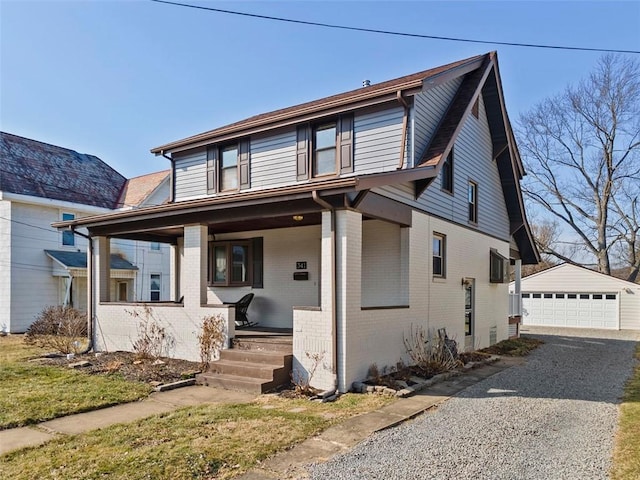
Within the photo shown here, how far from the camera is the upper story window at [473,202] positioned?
13500 mm

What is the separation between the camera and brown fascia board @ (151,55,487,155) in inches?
394

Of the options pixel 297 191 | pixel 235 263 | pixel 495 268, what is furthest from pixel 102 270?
pixel 495 268

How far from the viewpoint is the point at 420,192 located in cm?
1010

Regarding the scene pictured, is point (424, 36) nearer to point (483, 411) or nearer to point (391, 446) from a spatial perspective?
point (483, 411)

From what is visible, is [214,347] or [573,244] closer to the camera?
[214,347]

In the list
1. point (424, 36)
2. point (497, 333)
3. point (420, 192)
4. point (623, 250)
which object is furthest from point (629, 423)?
point (623, 250)

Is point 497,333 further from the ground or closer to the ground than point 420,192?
closer to the ground

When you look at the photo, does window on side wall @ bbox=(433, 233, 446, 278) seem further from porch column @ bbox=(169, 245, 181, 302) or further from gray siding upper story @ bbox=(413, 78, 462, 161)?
porch column @ bbox=(169, 245, 181, 302)

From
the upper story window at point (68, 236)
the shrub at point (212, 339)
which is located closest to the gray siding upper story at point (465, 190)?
the shrub at point (212, 339)

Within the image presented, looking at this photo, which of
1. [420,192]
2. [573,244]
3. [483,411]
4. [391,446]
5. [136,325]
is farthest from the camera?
[573,244]

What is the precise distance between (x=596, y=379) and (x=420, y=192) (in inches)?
210

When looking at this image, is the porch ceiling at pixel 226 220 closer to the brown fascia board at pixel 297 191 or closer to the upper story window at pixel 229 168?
the brown fascia board at pixel 297 191

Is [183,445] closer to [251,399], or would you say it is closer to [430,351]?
[251,399]

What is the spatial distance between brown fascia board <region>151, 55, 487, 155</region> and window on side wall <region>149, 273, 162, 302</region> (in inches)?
404
